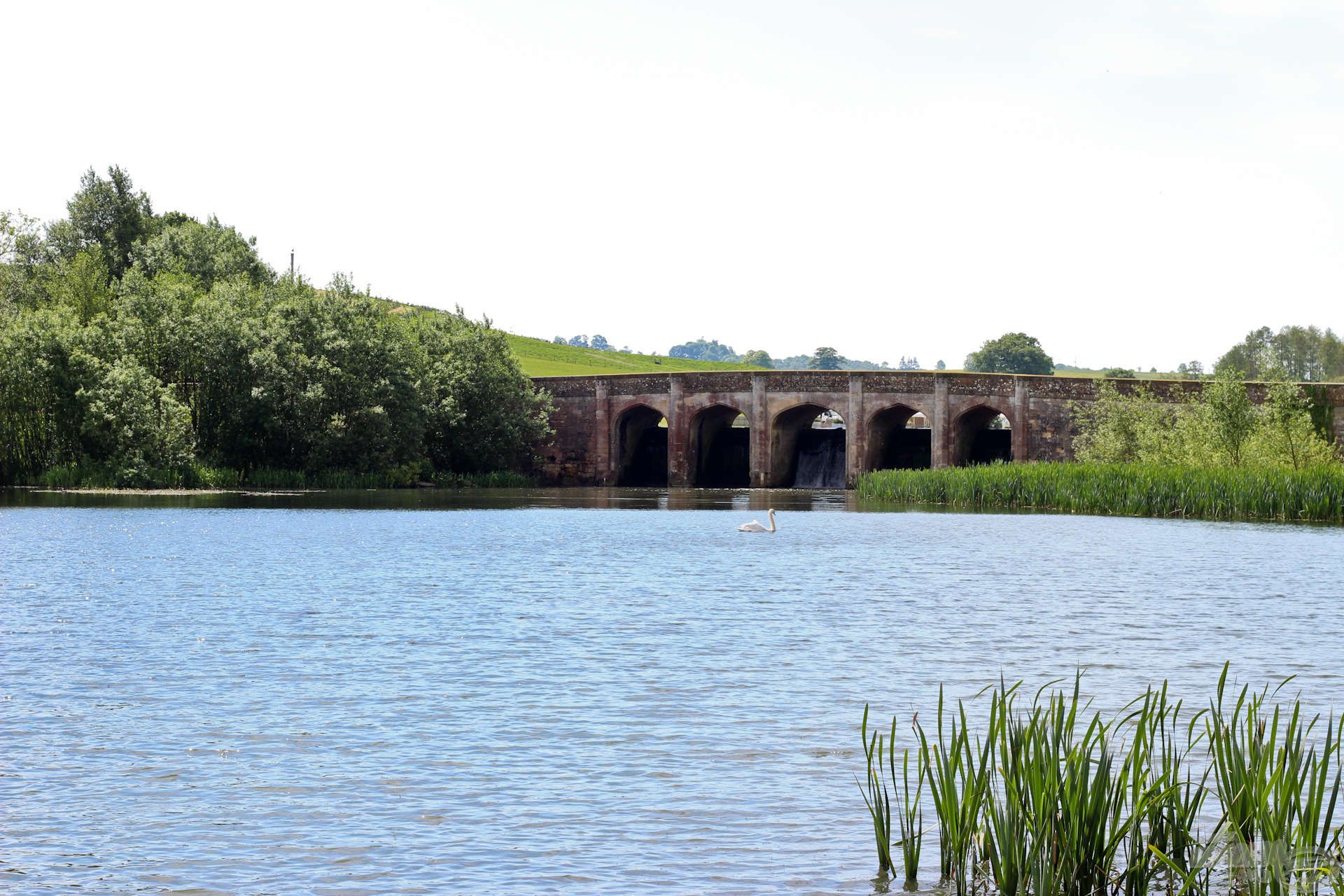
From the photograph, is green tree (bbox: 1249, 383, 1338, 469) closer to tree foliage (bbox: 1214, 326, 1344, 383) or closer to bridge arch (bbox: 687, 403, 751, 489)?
bridge arch (bbox: 687, 403, 751, 489)

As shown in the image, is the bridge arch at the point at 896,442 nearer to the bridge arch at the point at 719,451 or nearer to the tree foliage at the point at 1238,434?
the bridge arch at the point at 719,451

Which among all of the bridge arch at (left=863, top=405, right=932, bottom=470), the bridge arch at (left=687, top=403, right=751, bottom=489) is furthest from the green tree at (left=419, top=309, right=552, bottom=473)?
the bridge arch at (left=863, top=405, right=932, bottom=470)

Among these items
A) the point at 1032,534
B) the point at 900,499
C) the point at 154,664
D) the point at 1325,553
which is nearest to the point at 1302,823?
the point at 154,664

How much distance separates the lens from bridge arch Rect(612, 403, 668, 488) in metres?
77.0

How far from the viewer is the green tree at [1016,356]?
6240 inches

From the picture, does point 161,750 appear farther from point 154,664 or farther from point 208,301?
point 208,301

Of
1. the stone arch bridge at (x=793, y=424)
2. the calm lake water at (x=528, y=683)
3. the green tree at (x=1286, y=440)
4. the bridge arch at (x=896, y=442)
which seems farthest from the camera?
the bridge arch at (x=896, y=442)

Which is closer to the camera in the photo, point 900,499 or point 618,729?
point 618,729

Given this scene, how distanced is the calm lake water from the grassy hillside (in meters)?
83.6

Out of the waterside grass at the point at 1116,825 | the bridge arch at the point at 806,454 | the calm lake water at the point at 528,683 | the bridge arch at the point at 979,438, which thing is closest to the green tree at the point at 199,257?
the bridge arch at the point at 806,454

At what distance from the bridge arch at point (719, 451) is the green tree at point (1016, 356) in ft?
278

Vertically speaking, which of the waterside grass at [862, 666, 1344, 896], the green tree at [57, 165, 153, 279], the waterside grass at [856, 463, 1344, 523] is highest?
the green tree at [57, 165, 153, 279]

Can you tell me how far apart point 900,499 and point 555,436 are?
28.0 metres

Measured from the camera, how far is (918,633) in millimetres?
17438
